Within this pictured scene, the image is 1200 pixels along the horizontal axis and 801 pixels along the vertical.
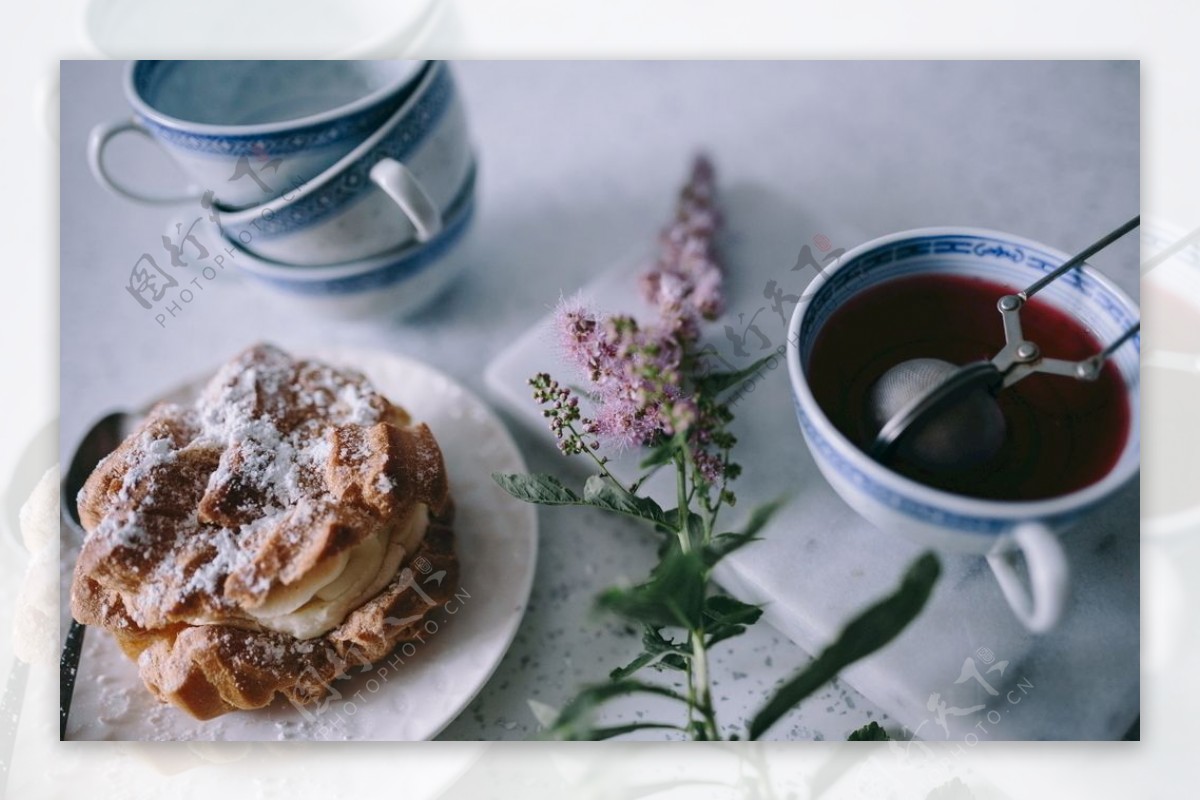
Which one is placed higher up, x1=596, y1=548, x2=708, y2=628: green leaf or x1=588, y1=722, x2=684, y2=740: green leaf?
x1=596, y1=548, x2=708, y2=628: green leaf

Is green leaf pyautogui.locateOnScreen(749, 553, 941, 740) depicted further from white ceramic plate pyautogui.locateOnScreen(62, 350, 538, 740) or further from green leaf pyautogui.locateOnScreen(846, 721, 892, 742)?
white ceramic plate pyautogui.locateOnScreen(62, 350, 538, 740)

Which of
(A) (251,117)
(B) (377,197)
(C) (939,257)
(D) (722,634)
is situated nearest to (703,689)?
(D) (722,634)

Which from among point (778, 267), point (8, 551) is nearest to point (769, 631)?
point (778, 267)

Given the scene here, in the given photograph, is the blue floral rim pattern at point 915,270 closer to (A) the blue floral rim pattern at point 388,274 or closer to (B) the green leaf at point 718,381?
(B) the green leaf at point 718,381

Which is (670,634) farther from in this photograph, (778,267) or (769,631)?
(778,267)

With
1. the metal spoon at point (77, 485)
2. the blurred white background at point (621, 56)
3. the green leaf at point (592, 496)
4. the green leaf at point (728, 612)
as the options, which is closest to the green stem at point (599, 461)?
the green leaf at point (592, 496)

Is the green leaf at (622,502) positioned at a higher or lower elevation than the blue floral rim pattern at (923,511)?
lower

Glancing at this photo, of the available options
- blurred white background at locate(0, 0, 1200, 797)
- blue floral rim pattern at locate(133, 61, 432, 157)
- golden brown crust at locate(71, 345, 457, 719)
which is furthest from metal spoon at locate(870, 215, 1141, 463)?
blue floral rim pattern at locate(133, 61, 432, 157)

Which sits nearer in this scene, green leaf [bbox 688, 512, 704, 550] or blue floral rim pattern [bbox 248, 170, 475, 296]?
green leaf [bbox 688, 512, 704, 550]
